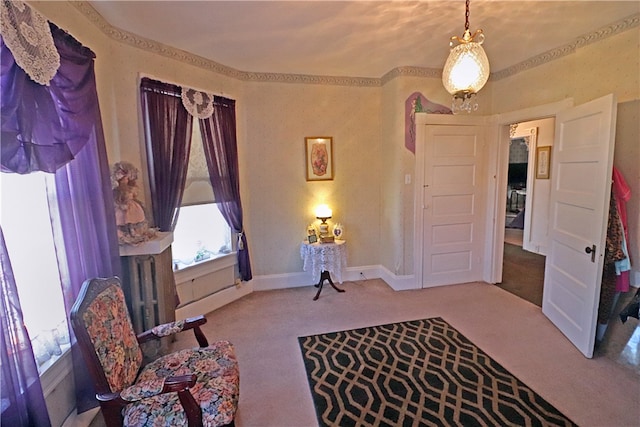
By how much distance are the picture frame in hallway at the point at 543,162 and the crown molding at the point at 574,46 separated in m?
2.25

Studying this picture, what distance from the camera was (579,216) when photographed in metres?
2.64

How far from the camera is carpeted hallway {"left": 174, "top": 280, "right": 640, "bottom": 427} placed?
2023 millimetres

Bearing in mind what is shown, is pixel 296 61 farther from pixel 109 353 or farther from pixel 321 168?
pixel 109 353

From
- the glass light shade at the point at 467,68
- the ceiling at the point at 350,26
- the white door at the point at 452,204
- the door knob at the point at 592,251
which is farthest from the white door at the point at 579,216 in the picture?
the glass light shade at the point at 467,68

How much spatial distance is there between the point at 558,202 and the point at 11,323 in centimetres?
389

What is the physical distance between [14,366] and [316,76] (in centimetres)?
363

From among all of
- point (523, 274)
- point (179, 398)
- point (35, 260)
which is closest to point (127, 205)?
point (35, 260)

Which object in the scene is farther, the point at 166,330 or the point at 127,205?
the point at 127,205

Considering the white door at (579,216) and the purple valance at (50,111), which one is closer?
the purple valance at (50,111)

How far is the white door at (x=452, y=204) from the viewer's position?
3838 millimetres

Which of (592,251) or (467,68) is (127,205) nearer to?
(467,68)

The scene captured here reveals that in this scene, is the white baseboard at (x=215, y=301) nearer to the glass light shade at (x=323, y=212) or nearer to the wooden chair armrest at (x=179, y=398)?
the glass light shade at (x=323, y=212)

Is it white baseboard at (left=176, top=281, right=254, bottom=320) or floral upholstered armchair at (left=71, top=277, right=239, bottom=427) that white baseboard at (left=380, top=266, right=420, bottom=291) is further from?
floral upholstered armchair at (left=71, top=277, right=239, bottom=427)

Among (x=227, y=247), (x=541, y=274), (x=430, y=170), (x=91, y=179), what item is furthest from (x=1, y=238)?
(x=541, y=274)
